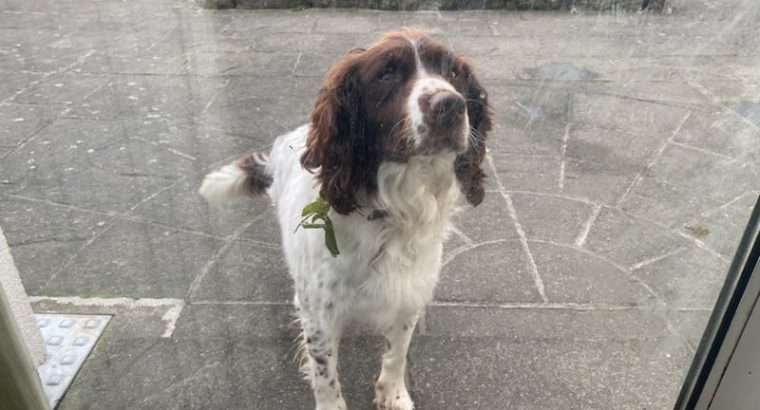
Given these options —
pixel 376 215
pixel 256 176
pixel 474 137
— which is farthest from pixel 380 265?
pixel 256 176

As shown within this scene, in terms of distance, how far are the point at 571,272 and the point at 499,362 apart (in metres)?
0.76

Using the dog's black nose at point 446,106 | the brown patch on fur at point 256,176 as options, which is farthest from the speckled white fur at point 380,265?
the brown patch on fur at point 256,176

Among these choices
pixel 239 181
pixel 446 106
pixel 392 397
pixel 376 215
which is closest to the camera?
pixel 446 106

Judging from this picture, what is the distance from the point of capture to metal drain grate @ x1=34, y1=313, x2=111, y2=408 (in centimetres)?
231

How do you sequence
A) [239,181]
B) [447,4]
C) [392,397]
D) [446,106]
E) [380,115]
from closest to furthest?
1. [446,106]
2. [380,115]
3. [392,397]
4. [239,181]
5. [447,4]

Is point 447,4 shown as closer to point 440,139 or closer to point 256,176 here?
point 256,176

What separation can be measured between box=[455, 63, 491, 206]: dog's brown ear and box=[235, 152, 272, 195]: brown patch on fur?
4.12 feet

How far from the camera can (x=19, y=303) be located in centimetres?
217

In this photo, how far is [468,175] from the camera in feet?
6.65

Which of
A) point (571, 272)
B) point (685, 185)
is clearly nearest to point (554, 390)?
point (571, 272)

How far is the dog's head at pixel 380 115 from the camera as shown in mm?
1709

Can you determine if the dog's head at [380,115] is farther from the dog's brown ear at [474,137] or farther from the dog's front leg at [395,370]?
the dog's front leg at [395,370]

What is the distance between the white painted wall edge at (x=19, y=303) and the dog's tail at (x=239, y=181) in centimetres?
95

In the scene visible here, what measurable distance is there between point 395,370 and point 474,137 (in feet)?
3.11
